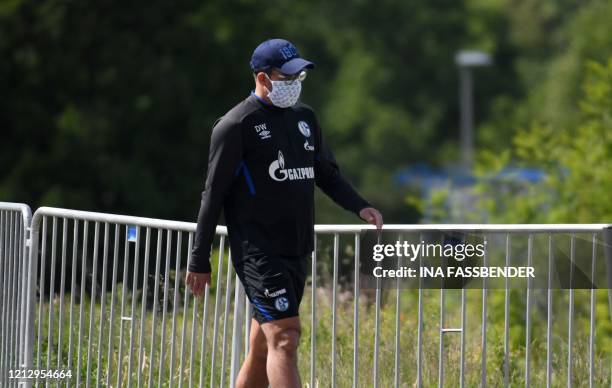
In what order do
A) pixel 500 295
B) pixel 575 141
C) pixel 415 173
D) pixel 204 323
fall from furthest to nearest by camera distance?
pixel 415 173, pixel 575 141, pixel 500 295, pixel 204 323

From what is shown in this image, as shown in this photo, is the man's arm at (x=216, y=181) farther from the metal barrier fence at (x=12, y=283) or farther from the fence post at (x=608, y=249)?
the metal barrier fence at (x=12, y=283)

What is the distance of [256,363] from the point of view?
6.02 metres

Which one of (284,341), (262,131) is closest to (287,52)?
(262,131)

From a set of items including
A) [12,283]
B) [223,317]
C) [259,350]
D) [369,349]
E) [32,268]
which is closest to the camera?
[259,350]

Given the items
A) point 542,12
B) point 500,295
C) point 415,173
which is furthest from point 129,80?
point 542,12

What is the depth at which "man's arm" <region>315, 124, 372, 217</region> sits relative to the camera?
6.14 metres

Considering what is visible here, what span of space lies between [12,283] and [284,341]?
238 cm

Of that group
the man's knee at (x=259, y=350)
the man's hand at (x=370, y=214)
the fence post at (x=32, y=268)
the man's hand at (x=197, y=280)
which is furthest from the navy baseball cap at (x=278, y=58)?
the fence post at (x=32, y=268)

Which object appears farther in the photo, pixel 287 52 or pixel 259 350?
pixel 259 350

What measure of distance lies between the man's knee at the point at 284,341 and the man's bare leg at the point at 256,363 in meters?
0.19

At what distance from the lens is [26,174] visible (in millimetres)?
31203

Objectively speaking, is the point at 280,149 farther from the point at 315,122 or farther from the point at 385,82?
the point at 385,82

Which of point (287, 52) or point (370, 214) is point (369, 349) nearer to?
point (370, 214)

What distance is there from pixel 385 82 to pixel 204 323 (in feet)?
206
